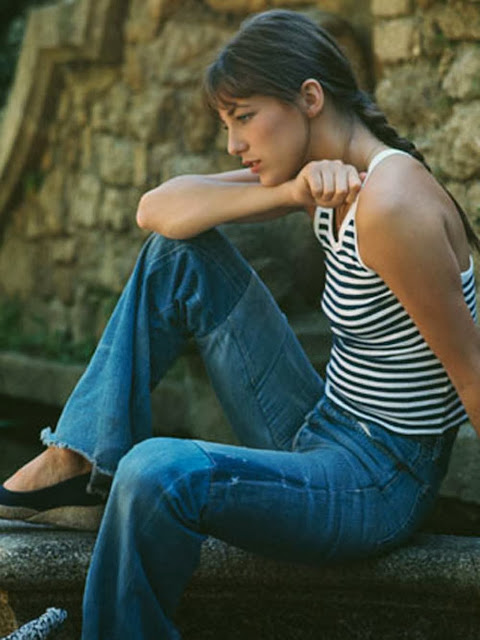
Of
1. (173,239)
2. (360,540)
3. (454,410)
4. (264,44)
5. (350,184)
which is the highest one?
(264,44)

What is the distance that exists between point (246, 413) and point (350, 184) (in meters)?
0.58

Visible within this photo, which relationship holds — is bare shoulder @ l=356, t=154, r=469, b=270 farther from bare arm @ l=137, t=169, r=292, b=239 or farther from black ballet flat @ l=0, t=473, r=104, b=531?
black ballet flat @ l=0, t=473, r=104, b=531

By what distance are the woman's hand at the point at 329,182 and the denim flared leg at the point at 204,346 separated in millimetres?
288

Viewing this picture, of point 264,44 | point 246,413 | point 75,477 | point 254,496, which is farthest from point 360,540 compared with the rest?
point 264,44

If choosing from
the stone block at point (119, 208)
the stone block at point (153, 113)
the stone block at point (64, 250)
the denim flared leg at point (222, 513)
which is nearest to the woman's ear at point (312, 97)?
the denim flared leg at point (222, 513)

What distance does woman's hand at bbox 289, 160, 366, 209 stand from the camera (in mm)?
2250

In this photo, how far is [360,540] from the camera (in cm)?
227

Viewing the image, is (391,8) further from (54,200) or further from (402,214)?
(54,200)

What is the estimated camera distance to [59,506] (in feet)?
8.20

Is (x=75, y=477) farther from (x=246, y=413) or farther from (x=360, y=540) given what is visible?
(x=360, y=540)

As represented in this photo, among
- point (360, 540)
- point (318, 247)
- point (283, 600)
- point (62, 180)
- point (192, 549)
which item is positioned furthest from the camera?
point (62, 180)

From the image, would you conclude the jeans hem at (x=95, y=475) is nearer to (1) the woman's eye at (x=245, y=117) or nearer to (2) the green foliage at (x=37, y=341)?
(1) the woman's eye at (x=245, y=117)

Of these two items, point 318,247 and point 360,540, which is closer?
point 360,540

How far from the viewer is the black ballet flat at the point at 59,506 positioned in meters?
2.48
